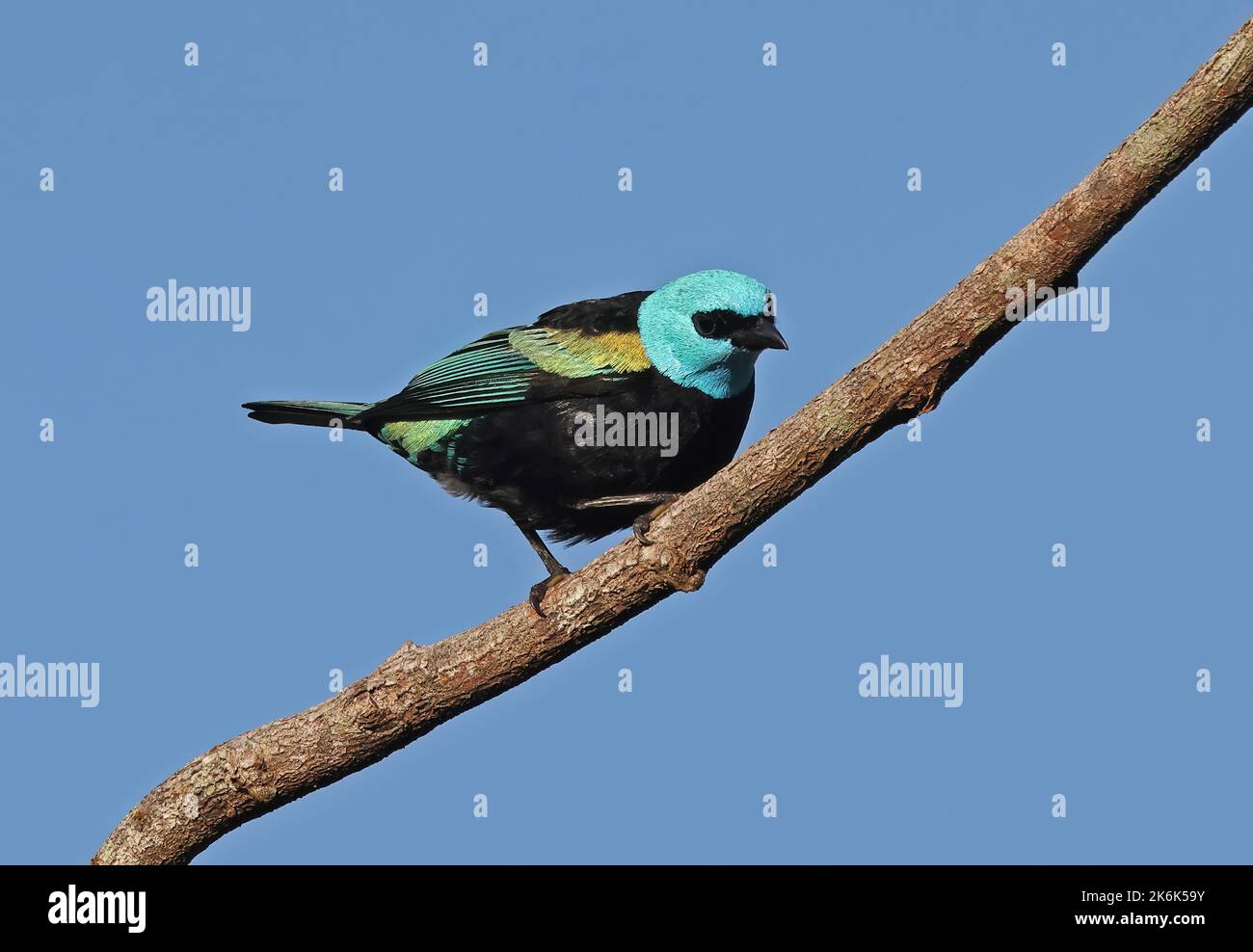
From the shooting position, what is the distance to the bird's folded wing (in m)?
8.76

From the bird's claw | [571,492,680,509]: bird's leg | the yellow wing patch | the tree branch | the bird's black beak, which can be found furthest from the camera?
the yellow wing patch

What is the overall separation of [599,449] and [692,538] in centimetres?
151

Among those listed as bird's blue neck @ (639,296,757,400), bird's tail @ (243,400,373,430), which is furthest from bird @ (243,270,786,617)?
bird's tail @ (243,400,373,430)

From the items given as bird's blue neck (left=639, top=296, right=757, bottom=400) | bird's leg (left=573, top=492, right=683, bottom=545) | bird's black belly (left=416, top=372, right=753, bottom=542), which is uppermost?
bird's blue neck (left=639, top=296, right=757, bottom=400)

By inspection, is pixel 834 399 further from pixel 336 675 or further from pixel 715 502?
pixel 336 675

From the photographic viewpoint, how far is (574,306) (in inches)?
364

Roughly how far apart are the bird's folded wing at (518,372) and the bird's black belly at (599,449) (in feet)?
0.27

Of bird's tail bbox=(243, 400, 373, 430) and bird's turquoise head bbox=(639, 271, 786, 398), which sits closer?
bird's turquoise head bbox=(639, 271, 786, 398)

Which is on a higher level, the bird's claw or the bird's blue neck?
the bird's blue neck

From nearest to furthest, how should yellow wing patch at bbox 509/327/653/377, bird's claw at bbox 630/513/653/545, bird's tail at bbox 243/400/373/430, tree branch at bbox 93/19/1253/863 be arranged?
tree branch at bbox 93/19/1253/863 < bird's claw at bbox 630/513/653/545 < yellow wing patch at bbox 509/327/653/377 < bird's tail at bbox 243/400/373/430

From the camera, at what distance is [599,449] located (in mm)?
8570

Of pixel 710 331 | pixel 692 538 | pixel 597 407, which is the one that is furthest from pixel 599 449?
pixel 692 538

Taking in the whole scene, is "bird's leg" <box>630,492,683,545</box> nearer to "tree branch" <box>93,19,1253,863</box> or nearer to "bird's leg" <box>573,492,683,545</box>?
"tree branch" <box>93,19,1253,863</box>
